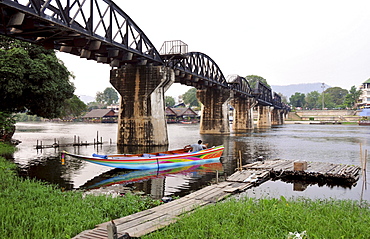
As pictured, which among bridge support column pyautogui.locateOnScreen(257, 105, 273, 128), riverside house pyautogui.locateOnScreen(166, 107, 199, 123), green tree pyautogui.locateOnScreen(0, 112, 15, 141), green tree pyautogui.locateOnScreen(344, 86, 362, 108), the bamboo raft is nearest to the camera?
the bamboo raft

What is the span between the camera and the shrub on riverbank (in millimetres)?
8078

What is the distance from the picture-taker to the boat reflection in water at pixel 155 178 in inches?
635

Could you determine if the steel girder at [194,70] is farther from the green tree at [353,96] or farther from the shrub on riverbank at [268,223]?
the green tree at [353,96]

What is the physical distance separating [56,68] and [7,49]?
16.5 ft

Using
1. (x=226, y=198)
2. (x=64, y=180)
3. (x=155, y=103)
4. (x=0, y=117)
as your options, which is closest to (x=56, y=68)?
(x=0, y=117)

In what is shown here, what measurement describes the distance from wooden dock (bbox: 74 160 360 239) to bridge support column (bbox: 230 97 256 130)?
6719cm

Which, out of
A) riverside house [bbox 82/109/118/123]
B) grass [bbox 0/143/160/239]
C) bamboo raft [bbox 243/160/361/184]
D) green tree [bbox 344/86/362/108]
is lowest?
bamboo raft [bbox 243/160/361/184]

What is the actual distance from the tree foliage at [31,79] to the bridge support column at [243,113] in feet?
202

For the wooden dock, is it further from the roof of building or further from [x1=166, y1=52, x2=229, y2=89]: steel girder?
the roof of building

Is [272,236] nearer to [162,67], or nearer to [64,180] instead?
[64,180]

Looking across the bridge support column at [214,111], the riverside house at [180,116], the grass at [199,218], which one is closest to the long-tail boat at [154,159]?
the grass at [199,218]

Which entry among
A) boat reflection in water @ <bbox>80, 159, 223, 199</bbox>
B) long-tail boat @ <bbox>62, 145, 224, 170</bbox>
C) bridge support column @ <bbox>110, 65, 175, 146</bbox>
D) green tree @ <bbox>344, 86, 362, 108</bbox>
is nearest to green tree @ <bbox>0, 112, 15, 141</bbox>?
bridge support column @ <bbox>110, 65, 175, 146</bbox>

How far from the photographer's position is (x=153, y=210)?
10461 mm

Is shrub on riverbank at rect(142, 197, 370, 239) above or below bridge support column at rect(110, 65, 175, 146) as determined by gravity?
below
